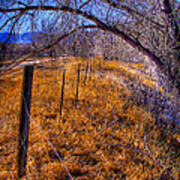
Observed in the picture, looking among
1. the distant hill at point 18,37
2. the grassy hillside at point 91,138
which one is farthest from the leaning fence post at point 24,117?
the distant hill at point 18,37

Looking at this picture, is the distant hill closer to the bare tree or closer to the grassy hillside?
the bare tree

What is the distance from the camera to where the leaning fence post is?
2.41 metres

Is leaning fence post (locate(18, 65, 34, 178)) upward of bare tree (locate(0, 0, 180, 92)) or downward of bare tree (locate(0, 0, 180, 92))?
downward

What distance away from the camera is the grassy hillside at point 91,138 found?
2945 millimetres

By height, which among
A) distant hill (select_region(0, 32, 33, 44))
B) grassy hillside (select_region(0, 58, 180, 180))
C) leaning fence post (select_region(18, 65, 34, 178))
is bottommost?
grassy hillside (select_region(0, 58, 180, 180))

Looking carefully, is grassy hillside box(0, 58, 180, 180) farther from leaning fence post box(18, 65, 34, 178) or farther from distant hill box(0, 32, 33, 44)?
distant hill box(0, 32, 33, 44)

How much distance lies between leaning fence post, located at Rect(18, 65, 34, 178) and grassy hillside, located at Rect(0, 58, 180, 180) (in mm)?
148

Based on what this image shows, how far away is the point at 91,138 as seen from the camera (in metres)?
3.91

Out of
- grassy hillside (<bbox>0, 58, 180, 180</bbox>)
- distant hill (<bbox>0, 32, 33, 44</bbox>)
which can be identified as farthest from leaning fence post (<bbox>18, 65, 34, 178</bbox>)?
distant hill (<bbox>0, 32, 33, 44</bbox>)

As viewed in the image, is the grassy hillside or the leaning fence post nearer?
the leaning fence post

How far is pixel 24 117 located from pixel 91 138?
1876 millimetres

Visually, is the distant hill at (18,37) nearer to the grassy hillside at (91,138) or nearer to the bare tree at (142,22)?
A: the bare tree at (142,22)

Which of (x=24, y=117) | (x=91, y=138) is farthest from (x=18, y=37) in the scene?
(x=91, y=138)

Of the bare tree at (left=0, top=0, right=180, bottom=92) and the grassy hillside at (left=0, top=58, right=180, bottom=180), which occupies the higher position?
the bare tree at (left=0, top=0, right=180, bottom=92)
